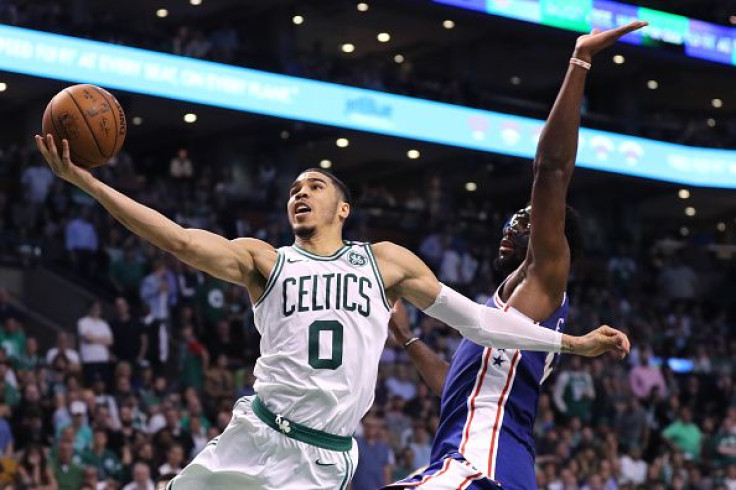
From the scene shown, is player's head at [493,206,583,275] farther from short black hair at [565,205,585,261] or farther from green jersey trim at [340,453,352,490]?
green jersey trim at [340,453,352,490]

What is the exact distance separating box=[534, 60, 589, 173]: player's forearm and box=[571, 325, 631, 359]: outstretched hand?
713mm

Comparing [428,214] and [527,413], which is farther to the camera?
[428,214]

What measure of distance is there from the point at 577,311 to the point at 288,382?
17.8 meters

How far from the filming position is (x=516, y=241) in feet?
20.7

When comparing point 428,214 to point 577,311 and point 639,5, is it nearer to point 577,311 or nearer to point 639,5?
point 577,311

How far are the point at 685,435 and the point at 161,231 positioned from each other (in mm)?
14844

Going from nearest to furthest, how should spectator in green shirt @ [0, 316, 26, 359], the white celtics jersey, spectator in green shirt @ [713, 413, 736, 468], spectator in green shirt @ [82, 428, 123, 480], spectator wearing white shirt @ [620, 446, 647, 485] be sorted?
1. the white celtics jersey
2. spectator in green shirt @ [82, 428, 123, 480]
3. spectator in green shirt @ [0, 316, 26, 359]
4. spectator wearing white shirt @ [620, 446, 647, 485]
5. spectator in green shirt @ [713, 413, 736, 468]

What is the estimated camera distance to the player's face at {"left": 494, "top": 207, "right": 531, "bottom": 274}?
20.7ft

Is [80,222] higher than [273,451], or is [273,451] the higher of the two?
[80,222]

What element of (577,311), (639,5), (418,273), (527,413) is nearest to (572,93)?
(418,273)

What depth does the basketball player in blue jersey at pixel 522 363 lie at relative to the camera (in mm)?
5664

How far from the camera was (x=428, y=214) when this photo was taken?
2500 centimetres

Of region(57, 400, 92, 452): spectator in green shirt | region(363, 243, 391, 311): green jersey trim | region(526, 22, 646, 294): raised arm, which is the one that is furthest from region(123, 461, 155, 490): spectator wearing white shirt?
region(526, 22, 646, 294): raised arm

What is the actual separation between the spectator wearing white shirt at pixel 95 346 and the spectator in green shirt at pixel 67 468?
2148 millimetres
